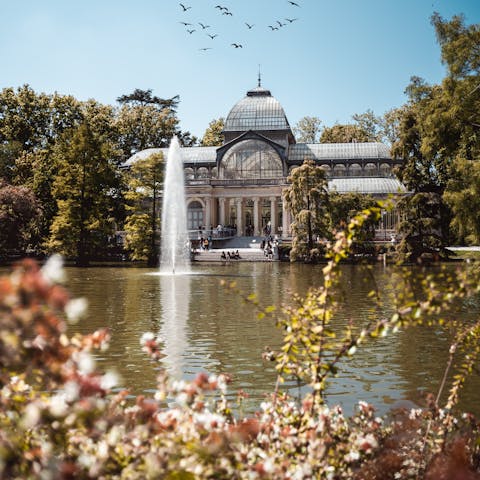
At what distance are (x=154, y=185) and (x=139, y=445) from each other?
4294cm

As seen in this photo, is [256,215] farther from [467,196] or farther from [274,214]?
[467,196]

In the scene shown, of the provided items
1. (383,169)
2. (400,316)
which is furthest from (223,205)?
(400,316)

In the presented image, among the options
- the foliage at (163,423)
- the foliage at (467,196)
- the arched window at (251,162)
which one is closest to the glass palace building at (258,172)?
the arched window at (251,162)

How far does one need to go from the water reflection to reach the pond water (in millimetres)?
20

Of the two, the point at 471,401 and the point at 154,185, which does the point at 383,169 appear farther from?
the point at 471,401

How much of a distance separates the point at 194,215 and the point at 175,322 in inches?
2020

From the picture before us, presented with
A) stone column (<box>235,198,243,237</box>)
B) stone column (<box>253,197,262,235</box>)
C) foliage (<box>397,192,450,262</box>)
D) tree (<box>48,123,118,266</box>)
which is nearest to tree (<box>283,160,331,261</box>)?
foliage (<box>397,192,450,262</box>)

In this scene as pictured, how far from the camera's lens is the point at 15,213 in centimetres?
4844

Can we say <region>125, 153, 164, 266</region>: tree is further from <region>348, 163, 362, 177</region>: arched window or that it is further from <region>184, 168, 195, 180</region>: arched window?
A: <region>348, 163, 362, 177</region>: arched window

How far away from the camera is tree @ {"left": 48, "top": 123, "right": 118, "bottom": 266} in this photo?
148 ft

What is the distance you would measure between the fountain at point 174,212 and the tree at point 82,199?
4369 millimetres

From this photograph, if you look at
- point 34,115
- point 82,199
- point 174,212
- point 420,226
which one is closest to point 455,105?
point 420,226

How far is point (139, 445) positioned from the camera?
3.61 metres

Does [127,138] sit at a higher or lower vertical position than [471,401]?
higher
